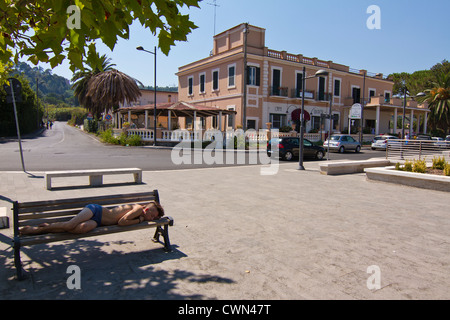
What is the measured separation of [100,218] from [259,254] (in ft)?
7.09

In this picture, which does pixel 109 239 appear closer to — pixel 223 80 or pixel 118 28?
pixel 118 28

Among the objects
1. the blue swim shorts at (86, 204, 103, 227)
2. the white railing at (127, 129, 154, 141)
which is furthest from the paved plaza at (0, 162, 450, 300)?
the white railing at (127, 129, 154, 141)

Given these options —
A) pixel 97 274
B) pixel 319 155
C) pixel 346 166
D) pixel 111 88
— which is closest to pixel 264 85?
pixel 319 155

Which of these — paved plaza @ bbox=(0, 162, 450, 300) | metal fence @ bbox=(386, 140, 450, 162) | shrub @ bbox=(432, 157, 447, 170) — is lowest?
paved plaza @ bbox=(0, 162, 450, 300)

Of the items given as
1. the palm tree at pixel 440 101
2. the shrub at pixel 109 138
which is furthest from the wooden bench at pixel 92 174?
the palm tree at pixel 440 101

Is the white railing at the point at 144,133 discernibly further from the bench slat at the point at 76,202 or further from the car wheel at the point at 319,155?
the bench slat at the point at 76,202

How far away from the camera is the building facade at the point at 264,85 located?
98.9 ft

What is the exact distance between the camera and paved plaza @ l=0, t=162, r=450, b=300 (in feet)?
10.9

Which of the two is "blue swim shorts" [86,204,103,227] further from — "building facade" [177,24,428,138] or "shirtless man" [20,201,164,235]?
"building facade" [177,24,428,138]

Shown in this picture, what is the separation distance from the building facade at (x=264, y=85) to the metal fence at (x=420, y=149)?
1379 cm

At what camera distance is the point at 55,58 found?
134 inches

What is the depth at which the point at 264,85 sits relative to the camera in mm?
30672
